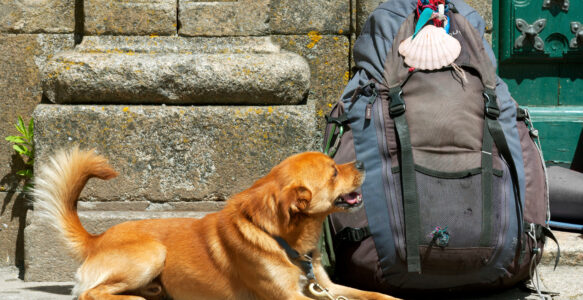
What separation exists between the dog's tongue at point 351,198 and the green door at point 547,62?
215 cm

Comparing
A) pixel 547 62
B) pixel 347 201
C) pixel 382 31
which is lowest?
pixel 347 201

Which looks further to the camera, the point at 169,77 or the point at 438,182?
the point at 169,77

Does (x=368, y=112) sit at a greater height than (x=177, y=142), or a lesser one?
greater

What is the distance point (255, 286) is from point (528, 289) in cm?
149

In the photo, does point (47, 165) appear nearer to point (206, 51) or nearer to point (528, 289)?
point (206, 51)

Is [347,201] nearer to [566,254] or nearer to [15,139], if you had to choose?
[566,254]

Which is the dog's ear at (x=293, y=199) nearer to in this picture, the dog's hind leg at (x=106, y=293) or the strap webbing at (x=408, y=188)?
the strap webbing at (x=408, y=188)

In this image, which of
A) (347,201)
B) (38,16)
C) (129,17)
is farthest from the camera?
(38,16)

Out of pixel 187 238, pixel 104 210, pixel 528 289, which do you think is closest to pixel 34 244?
pixel 104 210

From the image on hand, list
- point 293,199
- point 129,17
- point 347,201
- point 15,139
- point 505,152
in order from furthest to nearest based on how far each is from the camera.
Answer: point 15,139
point 129,17
point 505,152
point 347,201
point 293,199

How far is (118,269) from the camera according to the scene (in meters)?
3.13

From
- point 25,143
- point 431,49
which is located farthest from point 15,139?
point 431,49


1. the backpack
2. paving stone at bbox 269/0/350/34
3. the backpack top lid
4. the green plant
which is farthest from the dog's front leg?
the green plant

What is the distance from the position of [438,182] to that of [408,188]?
150 mm
